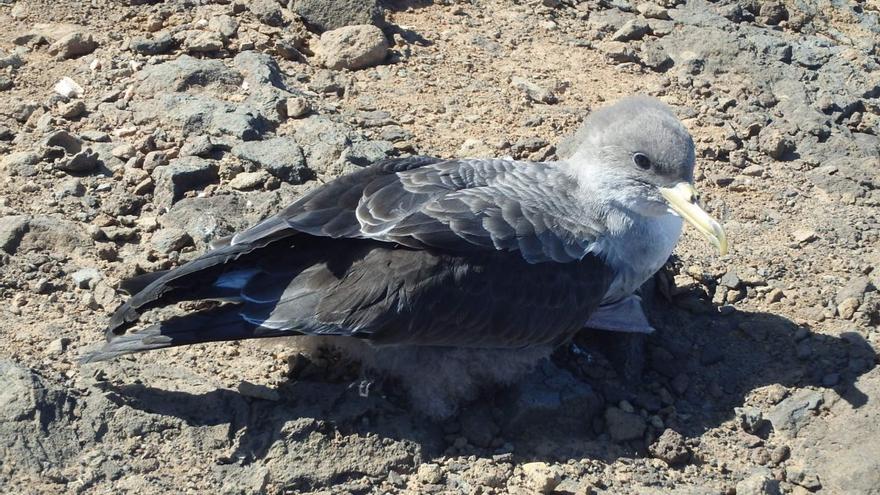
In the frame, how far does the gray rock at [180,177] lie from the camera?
6.47 metres

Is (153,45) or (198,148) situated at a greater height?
(153,45)

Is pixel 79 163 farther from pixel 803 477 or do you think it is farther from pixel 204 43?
pixel 803 477

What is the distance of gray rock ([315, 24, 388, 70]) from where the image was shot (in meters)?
A: 7.77

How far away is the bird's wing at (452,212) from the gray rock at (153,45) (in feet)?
7.82

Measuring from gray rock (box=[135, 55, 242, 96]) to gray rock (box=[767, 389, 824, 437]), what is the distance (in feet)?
12.3

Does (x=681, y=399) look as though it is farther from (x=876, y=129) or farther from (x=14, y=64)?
(x=14, y=64)

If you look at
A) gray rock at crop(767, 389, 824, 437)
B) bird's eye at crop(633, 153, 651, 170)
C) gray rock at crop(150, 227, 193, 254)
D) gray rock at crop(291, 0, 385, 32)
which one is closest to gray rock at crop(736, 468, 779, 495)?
gray rock at crop(767, 389, 824, 437)

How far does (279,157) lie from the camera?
6727mm

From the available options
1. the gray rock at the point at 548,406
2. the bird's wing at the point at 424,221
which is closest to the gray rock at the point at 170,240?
the bird's wing at the point at 424,221

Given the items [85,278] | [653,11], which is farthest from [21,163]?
[653,11]

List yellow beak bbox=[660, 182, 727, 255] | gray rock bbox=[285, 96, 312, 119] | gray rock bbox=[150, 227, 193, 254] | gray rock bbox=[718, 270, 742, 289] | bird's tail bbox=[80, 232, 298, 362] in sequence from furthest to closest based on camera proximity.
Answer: gray rock bbox=[285, 96, 312, 119], gray rock bbox=[718, 270, 742, 289], gray rock bbox=[150, 227, 193, 254], yellow beak bbox=[660, 182, 727, 255], bird's tail bbox=[80, 232, 298, 362]

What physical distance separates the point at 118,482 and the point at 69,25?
12.7 feet

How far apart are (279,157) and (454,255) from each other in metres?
1.77

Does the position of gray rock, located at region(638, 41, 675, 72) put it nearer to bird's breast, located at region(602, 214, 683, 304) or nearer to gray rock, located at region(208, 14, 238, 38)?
bird's breast, located at region(602, 214, 683, 304)
